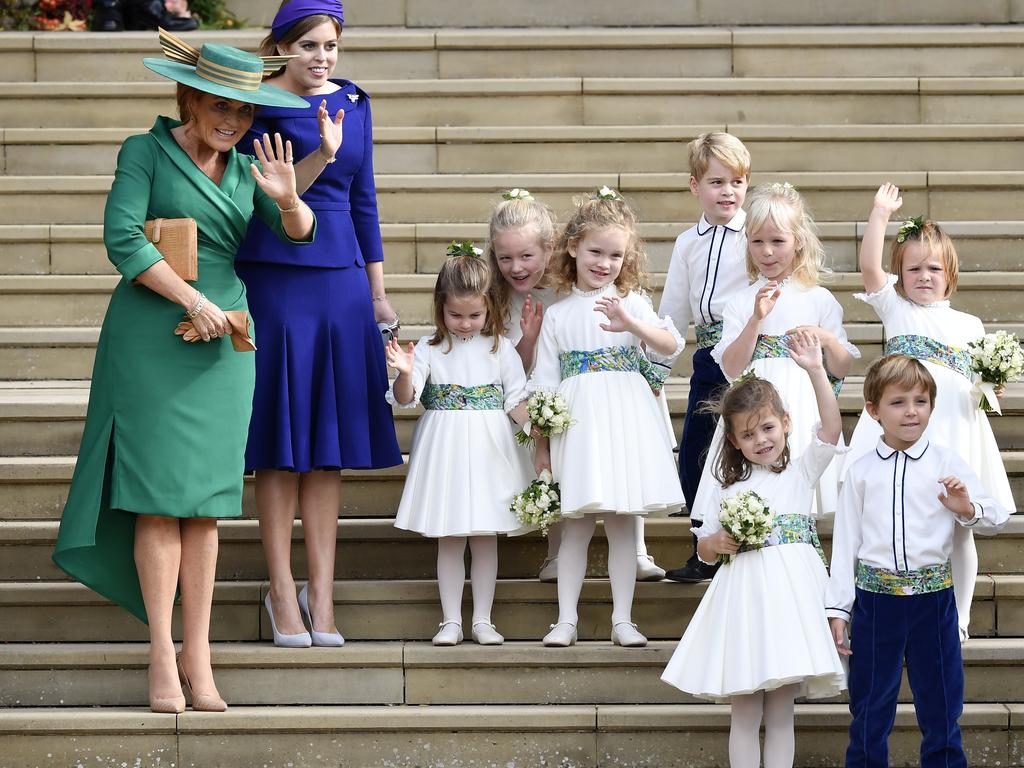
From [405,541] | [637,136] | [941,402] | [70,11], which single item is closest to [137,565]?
[405,541]

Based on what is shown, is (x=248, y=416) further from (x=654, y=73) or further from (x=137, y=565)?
(x=654, y=73)

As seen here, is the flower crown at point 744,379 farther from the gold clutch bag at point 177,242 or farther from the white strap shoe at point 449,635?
the gold clutch bag at point 177,242

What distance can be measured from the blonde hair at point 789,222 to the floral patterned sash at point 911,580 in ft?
3.99

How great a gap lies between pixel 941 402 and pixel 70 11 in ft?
22.1

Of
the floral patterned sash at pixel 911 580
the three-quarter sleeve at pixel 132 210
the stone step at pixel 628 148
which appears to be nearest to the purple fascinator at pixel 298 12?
the three-quarter sleeve at pixel 132 210

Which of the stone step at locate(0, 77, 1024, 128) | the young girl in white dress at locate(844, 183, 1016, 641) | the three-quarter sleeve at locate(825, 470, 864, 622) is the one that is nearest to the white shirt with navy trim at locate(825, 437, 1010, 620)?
the three-quarter sleeve at locate(825, 470, 864, 622)

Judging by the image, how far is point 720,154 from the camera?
5781mm

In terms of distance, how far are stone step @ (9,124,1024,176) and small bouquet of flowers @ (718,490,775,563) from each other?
3.76 meters

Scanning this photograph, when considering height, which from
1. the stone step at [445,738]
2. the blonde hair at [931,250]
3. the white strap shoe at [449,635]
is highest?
the blonde hair at [931,250]

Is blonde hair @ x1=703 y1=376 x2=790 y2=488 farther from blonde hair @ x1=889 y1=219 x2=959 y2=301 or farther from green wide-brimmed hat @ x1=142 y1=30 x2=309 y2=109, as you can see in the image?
green wide-brimmed hat @ x1=142 y1=30 x2=309 y2=109

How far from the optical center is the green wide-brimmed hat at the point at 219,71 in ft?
16.0

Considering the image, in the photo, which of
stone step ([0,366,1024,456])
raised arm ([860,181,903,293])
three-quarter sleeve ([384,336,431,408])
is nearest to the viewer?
raised arm ([860,181,903,293])

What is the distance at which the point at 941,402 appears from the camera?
5344 mm

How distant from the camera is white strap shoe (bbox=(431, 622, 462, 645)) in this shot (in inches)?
214
